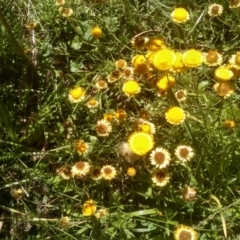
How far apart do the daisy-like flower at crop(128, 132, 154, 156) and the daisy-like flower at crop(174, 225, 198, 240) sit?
30cm

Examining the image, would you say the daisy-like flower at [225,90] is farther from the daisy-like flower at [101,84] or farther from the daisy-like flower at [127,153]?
the daisy-like flower at [101,84]

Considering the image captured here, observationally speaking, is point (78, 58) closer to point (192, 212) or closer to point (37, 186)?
point (37, 186)

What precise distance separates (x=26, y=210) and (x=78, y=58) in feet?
2.33

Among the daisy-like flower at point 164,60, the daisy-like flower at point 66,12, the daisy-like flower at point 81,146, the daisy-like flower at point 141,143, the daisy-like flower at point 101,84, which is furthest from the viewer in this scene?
the daisy-like flower at point 66,12

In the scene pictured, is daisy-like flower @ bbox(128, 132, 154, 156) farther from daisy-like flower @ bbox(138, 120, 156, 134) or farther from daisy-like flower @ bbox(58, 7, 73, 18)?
daisy-like flower @ bbox(58, 7, 73, 18)

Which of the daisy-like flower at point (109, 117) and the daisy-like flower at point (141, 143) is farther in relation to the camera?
the daisy-like flower at point (109, 117)

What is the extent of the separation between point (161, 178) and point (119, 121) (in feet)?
0.95

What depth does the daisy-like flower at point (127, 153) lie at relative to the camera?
1.92 metres

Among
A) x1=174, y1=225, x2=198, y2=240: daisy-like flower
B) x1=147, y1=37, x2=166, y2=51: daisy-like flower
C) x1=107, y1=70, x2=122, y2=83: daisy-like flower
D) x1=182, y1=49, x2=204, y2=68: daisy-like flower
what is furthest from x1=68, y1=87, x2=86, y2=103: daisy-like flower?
x1=174, y1=225, x2=198, y2=240: daisy-like flower

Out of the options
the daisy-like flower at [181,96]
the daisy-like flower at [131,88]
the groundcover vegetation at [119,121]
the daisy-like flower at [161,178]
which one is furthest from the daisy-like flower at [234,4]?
the daisy-like flower at [161,178]

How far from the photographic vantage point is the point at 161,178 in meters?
1.81

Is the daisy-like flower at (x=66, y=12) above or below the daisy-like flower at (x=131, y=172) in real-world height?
above

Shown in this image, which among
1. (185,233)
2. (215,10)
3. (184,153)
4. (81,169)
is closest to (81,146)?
(81,169)

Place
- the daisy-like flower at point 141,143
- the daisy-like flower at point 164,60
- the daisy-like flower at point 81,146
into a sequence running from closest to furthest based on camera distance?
1. the daisy-like flower at point 164,60
2. the daisy-like flower at point 141,143
3. the daisy-like flower at point 81,146
